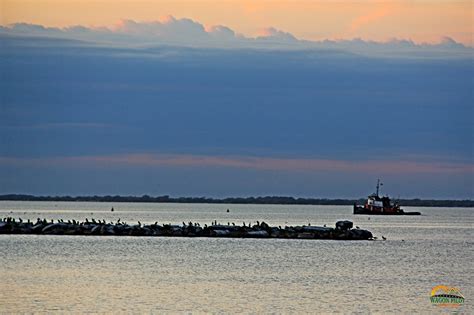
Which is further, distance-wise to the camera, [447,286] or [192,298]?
[447,286]

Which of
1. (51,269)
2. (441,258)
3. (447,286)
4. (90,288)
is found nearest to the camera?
(90,288)

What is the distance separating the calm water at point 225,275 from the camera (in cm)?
4050

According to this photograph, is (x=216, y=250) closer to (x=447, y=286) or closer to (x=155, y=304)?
(x=447, y=286)

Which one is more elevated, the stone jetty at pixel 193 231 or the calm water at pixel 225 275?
the stone jetty at pixel 193 231

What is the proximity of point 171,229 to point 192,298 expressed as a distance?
157 feet

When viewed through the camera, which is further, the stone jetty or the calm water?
the stone jetty

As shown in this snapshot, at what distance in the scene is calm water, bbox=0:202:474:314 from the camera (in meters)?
40.5

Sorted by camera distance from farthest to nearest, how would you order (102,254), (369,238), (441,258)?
(369,238)
(441,258)
(102,254)

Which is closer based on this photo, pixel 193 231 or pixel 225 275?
pixel 225 275

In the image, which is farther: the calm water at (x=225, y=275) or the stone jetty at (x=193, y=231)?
the stone jetty at (x=193, y=231)

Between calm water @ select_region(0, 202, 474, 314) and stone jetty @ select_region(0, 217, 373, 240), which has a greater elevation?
stone jetty @ select_region(0, 217, 373, 240)

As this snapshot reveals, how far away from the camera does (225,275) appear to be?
2074 inches

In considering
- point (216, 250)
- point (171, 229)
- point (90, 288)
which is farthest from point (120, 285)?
point (171, 229)

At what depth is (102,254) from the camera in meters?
65.8
